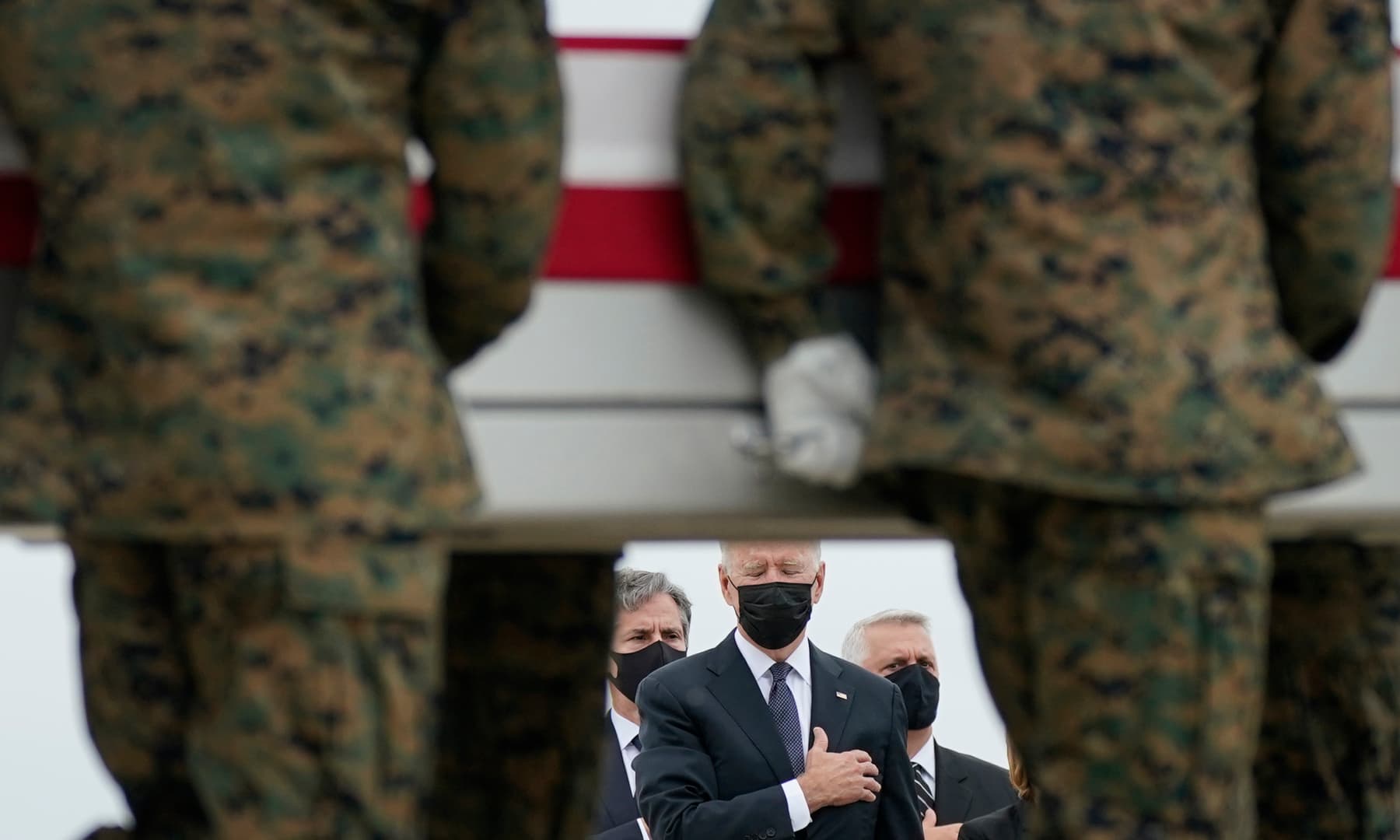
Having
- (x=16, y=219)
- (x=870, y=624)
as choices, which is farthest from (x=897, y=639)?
(x=16, y=219)

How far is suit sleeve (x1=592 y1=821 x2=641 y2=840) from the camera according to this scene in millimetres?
4094

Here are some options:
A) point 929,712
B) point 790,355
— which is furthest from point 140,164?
point 929,712

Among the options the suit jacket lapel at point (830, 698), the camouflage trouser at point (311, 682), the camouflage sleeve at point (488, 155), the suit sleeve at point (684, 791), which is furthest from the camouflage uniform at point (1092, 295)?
the suit jacket lapel at point (830, 698)

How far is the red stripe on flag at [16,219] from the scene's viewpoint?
2.37 meters

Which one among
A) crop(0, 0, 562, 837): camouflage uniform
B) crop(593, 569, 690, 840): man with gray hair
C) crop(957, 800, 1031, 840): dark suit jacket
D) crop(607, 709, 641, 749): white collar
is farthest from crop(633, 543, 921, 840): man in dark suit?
crop(0, 0, 562, 837): camouflage uniform

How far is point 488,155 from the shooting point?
221cm

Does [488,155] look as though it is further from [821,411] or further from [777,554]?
[777,554]

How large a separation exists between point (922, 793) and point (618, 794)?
49 cm

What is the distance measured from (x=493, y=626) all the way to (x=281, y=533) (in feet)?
3.15

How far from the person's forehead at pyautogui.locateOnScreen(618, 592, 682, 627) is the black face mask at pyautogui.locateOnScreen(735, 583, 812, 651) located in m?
0.49

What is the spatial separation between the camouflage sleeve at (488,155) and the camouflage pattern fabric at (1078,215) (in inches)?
9.2

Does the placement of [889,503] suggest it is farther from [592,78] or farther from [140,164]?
[140,164]

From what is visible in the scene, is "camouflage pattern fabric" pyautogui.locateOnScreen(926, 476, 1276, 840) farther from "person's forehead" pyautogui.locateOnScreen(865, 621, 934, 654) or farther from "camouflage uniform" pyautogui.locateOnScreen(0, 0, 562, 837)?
"person's forehead" pyautogui.locateOnScreen(865, 621, 934, 654)

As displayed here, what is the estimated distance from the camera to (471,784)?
2943 mm
